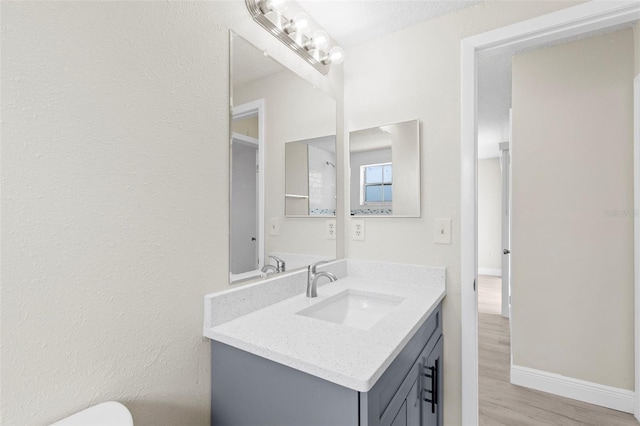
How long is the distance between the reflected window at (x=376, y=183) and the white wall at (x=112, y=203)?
893mm

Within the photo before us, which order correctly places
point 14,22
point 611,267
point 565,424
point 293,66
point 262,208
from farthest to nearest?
point 611,267 < point 565,424 < point 293,66 < point 262,208 < point 14,22

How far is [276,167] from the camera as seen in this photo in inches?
54.8

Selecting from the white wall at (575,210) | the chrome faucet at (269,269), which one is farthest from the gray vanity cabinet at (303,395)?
the white wall at (575,210)

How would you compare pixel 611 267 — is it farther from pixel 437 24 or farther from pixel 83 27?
pixel 83 27

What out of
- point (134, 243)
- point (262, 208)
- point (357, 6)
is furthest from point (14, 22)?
point (357, 6)

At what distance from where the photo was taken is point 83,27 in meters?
0.74

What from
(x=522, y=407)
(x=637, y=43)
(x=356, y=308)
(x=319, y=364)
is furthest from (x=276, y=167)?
(x=637, y=43)

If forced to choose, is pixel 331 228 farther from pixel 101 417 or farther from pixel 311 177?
pixel 101 417

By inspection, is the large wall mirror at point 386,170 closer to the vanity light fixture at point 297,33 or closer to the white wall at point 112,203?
the vanity light fixture at point 297,33

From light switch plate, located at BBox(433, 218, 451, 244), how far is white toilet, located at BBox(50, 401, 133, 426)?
4.55 ft

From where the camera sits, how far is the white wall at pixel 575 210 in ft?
6.25

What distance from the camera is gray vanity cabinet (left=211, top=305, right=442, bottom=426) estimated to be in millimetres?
779

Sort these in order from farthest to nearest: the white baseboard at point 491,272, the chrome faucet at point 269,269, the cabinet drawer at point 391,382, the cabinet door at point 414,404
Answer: the white baseboard at point 491,272, the chrome faucet at point 269,269, the cabinet door at point 414,404, the cabinet drawer at point 391,382

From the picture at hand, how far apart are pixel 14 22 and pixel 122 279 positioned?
0.61 m
